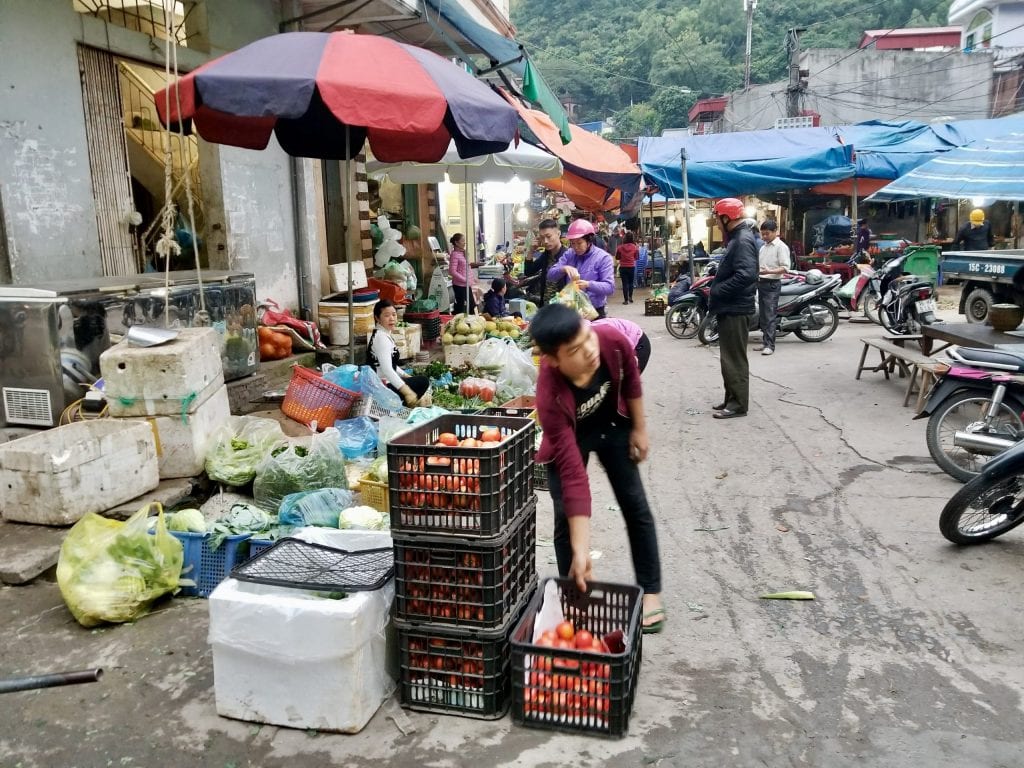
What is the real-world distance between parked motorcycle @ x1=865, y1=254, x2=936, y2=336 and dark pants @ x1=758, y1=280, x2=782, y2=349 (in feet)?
5.54

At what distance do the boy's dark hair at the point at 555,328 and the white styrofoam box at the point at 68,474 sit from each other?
2860 millimetres

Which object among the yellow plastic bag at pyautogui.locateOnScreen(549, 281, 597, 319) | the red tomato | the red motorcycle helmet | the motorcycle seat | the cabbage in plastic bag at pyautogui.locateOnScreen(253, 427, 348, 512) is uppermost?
the red motorcycle helmet

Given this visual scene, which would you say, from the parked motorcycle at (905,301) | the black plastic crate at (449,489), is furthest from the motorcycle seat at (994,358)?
the parked motorcycle at (905,301)

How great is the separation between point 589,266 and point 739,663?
14.9ft

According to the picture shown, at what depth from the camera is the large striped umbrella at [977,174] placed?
8.24m

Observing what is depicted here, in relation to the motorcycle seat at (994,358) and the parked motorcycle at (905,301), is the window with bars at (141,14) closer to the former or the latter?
the motorcycle seat at (994,358)

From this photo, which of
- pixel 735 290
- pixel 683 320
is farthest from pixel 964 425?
pixel 683 320

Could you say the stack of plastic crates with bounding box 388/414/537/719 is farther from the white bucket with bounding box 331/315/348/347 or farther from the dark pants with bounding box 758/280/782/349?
the dark pants with bounding box 758/280/782/349

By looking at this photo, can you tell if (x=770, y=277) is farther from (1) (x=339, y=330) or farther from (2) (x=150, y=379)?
(2) (x=150, y=379)

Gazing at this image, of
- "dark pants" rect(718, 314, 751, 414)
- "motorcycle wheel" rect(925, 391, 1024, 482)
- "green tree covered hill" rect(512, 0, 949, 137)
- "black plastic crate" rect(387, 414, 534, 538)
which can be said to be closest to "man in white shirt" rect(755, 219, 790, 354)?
"dark pants" rect(718, 314, 751, 414)

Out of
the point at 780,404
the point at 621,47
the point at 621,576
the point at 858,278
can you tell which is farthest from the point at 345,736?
the point at 621,47

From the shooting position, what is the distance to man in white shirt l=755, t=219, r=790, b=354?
1120cm

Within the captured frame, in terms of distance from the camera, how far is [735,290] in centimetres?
737

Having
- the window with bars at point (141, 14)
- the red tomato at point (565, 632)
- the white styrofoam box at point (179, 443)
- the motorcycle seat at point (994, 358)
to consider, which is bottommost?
the red tomato at point (565, 632)
